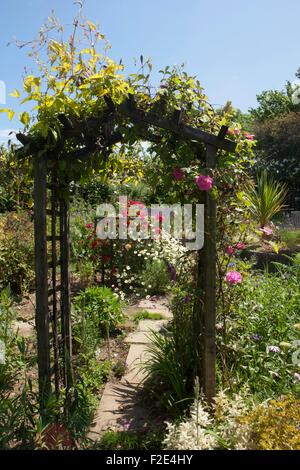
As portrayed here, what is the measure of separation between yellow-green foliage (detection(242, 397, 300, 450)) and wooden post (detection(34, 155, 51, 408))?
1.16 meters

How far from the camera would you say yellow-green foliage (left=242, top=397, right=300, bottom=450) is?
179 cm

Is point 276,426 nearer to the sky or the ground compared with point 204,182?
nearer to the ground

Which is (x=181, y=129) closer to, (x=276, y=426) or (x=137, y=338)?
(x=276, y=426)

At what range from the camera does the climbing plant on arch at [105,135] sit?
2.15 meters

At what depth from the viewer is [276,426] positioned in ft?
6.15

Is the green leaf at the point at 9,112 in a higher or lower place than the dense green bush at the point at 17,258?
higher

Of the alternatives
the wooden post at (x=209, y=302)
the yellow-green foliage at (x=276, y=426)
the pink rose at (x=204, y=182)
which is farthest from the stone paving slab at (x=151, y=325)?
the pink rose at (x=204, y=182)

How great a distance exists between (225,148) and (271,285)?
79.8 inches

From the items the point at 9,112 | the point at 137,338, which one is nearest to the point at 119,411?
the point at 137,338

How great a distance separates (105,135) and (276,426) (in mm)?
1771

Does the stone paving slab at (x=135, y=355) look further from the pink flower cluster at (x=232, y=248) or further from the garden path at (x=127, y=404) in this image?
the pink flower cluster at (x=232, y=248)

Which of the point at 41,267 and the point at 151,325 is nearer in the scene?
the point at 41,267

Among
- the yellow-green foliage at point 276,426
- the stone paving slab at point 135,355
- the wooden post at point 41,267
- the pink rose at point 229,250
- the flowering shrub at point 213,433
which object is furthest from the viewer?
the stone paving slab at point 135,355

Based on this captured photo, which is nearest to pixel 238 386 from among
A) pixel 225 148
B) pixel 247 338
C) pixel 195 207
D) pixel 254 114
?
pixel 247 338
